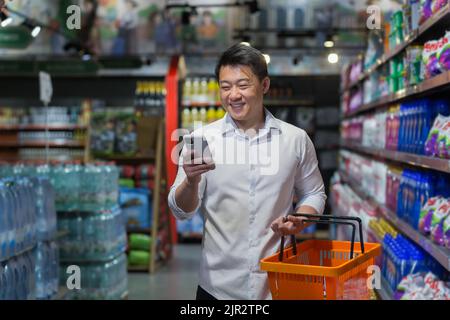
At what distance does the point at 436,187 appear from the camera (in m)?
3.91

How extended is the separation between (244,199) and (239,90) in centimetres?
41

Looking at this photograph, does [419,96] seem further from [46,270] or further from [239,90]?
[46,270]

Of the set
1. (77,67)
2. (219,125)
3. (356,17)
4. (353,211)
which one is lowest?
(353,211)

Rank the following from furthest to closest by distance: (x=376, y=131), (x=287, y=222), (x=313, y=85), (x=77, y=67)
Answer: (x=313, y=85) → (x=77, y=67) → (x=376, y=131) → (x=287, y=222)

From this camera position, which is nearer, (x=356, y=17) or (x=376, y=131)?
(x=376, y=131)

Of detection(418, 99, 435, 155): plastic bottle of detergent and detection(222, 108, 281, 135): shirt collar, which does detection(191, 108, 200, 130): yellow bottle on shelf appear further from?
detection(222, 108, 281, 135): shirt collar

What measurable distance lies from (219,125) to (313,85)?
9.47m

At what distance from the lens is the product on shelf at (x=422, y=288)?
3388 millimetres

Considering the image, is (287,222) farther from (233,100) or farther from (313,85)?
(313,85)

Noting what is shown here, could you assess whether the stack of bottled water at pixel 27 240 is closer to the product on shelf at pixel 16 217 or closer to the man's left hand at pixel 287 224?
the product on shelf at pixel 16 217

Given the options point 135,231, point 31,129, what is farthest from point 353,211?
point 31,129

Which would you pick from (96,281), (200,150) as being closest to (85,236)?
(96,281)

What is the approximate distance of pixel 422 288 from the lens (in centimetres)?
358

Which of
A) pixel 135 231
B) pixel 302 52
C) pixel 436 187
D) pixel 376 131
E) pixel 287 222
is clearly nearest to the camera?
pixel 287 222
